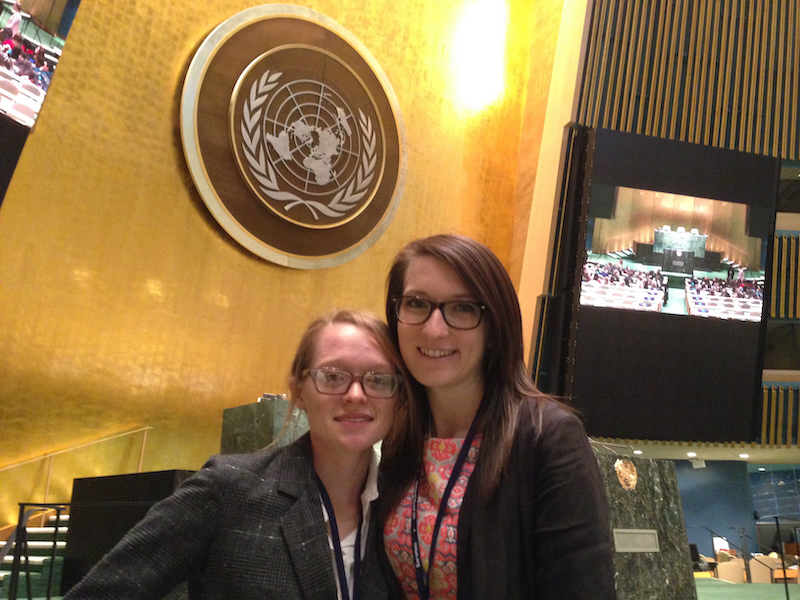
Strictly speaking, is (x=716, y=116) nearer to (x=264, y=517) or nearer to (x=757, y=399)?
(x=757, y=399)

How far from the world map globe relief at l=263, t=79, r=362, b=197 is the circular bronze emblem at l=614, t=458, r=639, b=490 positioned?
4669 millimetres

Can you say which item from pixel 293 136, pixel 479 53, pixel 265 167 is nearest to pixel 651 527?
pixel 265 167

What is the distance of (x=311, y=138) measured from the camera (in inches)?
275

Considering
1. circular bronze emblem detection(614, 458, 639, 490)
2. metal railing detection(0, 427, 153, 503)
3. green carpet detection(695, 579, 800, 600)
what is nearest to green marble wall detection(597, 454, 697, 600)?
circular bronze emblem detection(614, 458, 639, 490)

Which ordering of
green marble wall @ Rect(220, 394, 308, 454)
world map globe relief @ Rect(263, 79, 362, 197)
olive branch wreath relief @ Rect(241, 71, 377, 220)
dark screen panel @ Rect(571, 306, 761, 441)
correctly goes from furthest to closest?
1. dark screen panel @ Rect(571, 306, 761, 441)
2. world map globe relief @ Rect(263, 79, 362, 197)
3. olive branch wreath relief @ Rect(241, 71, 377, 220)
4. green marble wall @ Rect(220, 394, 308, 454)

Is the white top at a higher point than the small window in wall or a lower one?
lower

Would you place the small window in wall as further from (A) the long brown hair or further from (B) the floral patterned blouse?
(B) the floral patterned blouse

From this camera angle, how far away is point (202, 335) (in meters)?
6.36

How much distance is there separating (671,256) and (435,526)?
8.05 m

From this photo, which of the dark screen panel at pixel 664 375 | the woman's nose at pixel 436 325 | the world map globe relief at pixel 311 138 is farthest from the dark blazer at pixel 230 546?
the dark screen panel at pixel 664 375

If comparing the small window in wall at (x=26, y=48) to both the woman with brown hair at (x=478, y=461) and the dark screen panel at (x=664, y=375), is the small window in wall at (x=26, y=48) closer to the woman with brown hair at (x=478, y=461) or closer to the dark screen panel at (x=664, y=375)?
the woman with brown hair at (x=478, y=461)

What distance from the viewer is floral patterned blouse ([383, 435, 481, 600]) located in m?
1.37

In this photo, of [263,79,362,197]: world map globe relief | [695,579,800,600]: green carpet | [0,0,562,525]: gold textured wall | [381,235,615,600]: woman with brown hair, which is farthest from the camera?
[263,79,362,197]: world map globe relief

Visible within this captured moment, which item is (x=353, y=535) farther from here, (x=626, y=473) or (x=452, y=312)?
(x=626, y=473)
